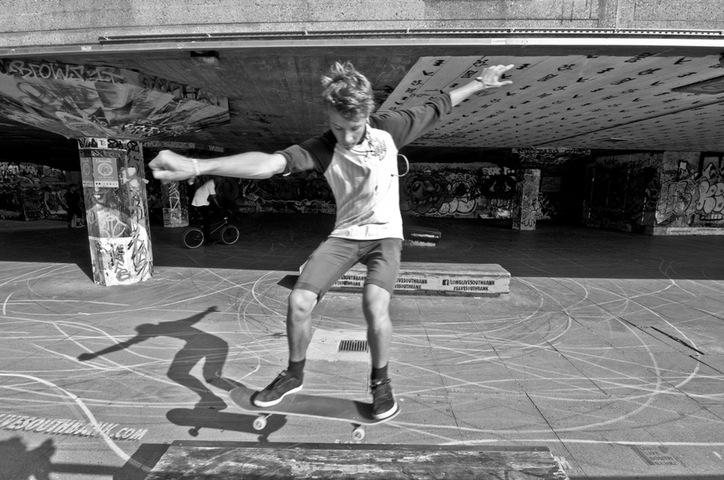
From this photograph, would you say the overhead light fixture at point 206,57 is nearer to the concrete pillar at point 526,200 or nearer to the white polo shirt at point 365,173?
the white polo shirt at point 365,173

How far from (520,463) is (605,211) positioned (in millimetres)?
22577

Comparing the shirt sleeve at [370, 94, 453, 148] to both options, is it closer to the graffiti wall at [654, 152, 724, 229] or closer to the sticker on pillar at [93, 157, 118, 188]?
the sticker on pillar at [93, 157, 118, 188]

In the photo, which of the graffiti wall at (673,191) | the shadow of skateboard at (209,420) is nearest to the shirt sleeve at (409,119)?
the shadow of skateboard at (209,420)

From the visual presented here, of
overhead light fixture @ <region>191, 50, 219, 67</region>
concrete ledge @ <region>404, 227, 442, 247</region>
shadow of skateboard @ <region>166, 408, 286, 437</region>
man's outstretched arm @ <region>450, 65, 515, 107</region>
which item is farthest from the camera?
concrete ledge @ <region>404, 227, 442, 247</region>

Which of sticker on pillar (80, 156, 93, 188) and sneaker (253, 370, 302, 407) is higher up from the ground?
sticker on pillar (80, 156, 93, 188)

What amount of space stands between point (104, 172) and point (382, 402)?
8314 millimetres

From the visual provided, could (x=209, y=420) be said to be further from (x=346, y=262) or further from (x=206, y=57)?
(x=206, y=57)

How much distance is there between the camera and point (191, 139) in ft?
48.1

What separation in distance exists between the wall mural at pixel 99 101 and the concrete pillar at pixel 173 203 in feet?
33.9

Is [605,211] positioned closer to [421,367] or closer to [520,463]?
[421,367]

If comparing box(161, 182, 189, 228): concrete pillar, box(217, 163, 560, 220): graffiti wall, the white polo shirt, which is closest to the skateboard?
the white polo shirt

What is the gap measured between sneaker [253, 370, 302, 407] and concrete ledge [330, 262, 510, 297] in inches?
205

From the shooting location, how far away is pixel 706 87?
20.5ft

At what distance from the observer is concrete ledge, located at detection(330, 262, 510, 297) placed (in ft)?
25.2
